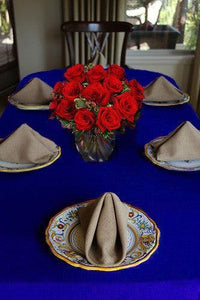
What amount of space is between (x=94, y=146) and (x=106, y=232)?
0.40 meters

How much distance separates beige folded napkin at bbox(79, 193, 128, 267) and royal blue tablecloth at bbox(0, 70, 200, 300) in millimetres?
32

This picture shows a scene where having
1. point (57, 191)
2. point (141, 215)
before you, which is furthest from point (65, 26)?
point (141, 215)

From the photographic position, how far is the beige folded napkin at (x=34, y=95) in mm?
1503

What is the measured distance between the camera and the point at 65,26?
7.47 feet

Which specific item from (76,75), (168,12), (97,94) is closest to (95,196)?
(97,94)

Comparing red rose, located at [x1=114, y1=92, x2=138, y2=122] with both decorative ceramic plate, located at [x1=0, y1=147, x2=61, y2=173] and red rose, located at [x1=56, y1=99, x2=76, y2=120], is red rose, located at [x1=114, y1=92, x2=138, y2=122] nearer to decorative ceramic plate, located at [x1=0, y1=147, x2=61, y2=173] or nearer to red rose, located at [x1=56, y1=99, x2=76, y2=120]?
red rose, located at [x1=56, y1=99, x2=76, y2=120]

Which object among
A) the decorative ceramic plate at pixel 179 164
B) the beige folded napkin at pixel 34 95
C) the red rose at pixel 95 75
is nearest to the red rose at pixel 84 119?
the red rose at pixel 95 75

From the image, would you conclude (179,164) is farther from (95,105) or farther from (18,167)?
(18,167)

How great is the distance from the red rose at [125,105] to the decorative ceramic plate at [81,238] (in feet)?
0.84

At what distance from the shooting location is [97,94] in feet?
3.12

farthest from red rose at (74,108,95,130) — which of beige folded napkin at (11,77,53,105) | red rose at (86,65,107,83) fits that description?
beige folded napkin at (11,77,53,105)

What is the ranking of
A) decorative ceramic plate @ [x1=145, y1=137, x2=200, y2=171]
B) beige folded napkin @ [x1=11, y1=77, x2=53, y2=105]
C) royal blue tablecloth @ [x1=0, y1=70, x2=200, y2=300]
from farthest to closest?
beige folded napkin @ [x1=11, y1=77, x2=53, y2=105], decorative ceramic plate @ [x1=145, y1=137, x2=200, y2=171], royal blue tablecloth @ [x1=0, y1=70, x2=200, y2=300]

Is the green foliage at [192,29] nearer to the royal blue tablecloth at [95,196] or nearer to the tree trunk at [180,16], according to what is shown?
the tree trunk at [180,16]

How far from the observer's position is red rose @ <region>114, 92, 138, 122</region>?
3.11ft
